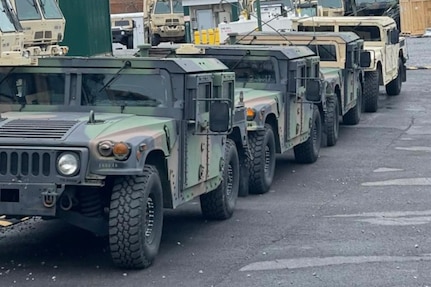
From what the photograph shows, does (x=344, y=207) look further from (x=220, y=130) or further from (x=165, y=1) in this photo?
(x=165, y=1)

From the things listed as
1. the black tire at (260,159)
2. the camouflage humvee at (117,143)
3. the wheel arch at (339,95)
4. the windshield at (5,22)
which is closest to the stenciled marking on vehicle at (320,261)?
the camouflage humvee at (117,143)

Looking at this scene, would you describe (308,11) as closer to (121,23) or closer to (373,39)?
(373,39)

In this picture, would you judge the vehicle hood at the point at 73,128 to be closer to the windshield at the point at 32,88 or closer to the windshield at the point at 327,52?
the windshield at the point at 32,88

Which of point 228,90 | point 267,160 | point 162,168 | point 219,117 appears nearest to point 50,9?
point 267,160

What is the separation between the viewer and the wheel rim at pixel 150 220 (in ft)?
29.4

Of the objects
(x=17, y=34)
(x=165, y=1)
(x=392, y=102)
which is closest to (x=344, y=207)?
(x=17, y=34)

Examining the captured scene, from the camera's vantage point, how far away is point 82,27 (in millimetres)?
25344

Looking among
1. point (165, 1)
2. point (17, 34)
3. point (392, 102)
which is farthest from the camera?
point (165, 1)

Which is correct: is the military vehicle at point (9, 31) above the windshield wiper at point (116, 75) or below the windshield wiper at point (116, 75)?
above

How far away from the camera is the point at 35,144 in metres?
8.54

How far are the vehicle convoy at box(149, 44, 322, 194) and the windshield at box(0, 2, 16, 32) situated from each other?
3.82m

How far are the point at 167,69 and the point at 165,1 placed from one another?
35756 mm

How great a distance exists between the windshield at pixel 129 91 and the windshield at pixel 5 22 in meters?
7.12

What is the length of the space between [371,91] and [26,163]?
1400 cm
